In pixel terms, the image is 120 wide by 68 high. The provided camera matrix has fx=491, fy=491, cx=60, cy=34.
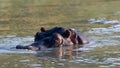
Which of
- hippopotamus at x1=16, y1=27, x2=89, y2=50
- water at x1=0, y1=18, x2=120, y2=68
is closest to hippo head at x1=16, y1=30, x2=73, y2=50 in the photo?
hippopotamus at x1=16, y1=27, x2=89, y2=50

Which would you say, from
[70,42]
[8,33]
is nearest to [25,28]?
[8,33]

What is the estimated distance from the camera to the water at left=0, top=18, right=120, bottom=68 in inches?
375

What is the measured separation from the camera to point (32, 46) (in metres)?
11.4

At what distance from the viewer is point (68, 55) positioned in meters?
10.8

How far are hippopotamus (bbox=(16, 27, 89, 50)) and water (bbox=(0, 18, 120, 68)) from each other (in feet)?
0.74

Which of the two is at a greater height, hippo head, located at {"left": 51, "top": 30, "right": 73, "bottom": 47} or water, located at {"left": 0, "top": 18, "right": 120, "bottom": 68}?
hippo head, located at {"left": 51, "top": 30, "right": 73, "bottom": 47}

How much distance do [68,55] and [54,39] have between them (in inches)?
36.7

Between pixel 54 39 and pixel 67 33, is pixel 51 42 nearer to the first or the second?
pixel 54 39

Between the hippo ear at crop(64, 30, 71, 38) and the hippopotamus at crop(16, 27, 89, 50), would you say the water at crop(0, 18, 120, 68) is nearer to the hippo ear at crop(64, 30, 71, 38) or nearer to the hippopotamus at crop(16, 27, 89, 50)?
the hippopotamus at crop(16, 27, 89, 50)

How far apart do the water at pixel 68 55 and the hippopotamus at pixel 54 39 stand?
224 mm

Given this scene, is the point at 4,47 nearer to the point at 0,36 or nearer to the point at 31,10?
the point at 0,36

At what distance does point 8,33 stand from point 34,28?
1582 millimetres

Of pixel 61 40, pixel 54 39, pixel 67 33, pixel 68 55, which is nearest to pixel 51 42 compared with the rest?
pixel 54 39

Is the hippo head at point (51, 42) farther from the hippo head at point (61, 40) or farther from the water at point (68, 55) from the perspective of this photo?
the water at point (68, 55)
